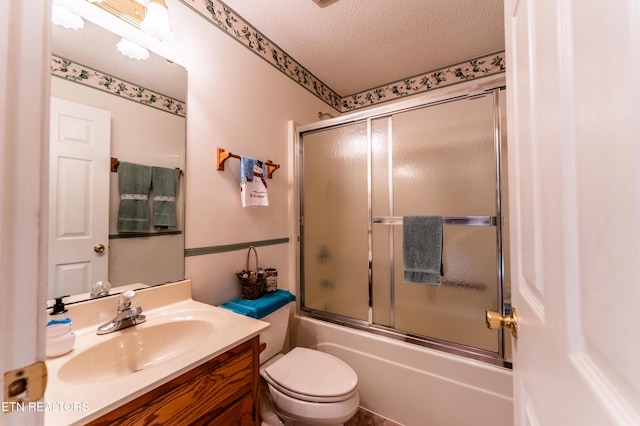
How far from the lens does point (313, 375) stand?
126cm

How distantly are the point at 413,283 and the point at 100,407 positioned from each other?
150 cm

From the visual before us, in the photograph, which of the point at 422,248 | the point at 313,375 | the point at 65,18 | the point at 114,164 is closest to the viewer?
the point at 65,18

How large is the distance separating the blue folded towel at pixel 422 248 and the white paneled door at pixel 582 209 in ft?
3.23

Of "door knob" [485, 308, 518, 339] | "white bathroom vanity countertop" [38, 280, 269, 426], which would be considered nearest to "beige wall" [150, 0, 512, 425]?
"white bathroom vanity countertop" [38, 280, 269, 426]

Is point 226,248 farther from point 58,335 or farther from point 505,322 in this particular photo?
point 505,322

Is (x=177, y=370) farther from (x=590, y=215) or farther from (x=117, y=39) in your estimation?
(x=117, y=39)

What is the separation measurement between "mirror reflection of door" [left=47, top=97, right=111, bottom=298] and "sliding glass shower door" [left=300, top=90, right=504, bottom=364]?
1242mm

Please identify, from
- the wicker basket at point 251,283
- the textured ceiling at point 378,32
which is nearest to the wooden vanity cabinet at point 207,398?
the wicker basket at point 251,283

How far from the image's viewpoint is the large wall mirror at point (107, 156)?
0.87 metres

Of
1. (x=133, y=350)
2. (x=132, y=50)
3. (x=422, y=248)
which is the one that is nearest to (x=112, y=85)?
(x=132, y=50)

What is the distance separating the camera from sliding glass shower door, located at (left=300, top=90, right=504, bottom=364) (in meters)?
1.37

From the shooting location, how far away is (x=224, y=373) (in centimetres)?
82

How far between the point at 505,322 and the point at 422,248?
88 cm

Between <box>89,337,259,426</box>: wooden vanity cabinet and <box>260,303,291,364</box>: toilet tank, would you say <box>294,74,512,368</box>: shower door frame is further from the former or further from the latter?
<box>89,337,259,426</box>: wooden vanity cabinet
